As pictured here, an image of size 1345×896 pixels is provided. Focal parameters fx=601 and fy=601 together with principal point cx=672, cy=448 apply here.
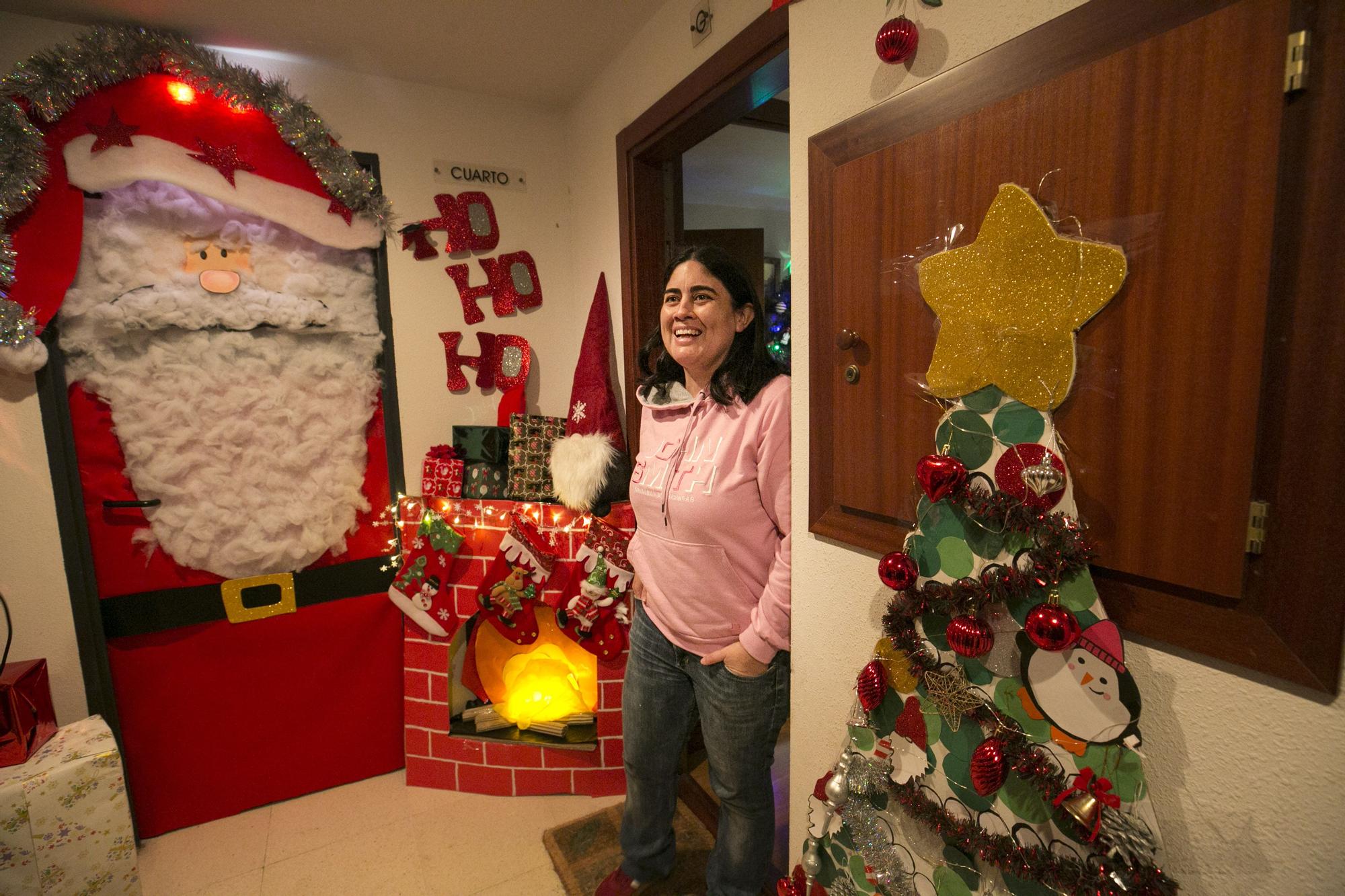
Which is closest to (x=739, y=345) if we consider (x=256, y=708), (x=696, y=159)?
(x=256, y=708)

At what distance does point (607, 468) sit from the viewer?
1.88 m

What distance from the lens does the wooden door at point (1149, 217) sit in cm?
57

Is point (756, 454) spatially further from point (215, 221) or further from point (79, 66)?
point (79, 66)

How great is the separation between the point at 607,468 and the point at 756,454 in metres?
0.74

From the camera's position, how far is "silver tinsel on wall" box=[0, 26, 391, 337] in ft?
5.13

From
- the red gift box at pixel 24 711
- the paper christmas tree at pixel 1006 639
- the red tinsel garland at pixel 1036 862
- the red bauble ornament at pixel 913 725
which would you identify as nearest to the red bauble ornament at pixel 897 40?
the paper christmas tree at pixel 1006 639

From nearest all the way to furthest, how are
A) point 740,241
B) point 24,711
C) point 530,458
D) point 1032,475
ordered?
point 1032,475 < point 24,711 < point 530,458 < point 740,241

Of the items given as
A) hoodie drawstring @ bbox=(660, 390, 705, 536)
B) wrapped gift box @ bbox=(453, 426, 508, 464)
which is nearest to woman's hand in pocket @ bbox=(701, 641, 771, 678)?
hoodie drawstring @ bbox=(660, 390, 705, 536)

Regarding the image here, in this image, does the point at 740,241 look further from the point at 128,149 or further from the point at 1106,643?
the point at 1106,643

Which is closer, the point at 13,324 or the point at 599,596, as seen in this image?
the point at 13,324

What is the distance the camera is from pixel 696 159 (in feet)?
10.6

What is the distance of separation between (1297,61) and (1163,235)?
158 millimetres

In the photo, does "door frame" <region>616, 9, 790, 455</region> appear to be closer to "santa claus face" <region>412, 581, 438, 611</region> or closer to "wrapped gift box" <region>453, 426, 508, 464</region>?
"wrapped gift box" <region>453, 426, 508, 464</region>

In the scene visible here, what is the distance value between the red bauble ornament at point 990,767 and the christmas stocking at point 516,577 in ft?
4.66
